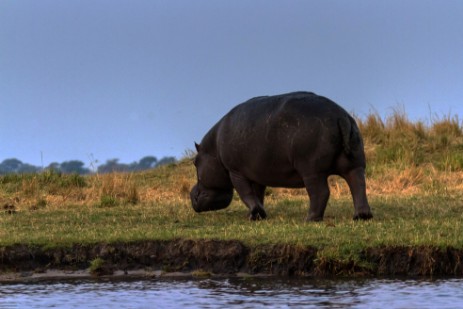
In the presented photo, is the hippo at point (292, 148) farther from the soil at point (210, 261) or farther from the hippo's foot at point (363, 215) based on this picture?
the soil at point (210, 261)

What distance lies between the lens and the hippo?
34.1 feet

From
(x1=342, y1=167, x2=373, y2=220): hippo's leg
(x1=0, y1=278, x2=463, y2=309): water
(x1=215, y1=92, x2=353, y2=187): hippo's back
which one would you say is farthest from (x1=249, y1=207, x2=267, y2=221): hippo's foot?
(x1=0, y1=278, x2=463, y2=309): water

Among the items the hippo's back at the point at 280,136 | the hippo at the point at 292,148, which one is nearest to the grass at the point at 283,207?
the hippo at the point at 292,148

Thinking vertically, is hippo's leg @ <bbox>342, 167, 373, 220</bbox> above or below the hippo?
below

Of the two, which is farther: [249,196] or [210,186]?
[210,186]

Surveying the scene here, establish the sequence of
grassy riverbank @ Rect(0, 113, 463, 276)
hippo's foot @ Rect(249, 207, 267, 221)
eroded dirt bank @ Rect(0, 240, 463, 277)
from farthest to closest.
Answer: hippo's foot @ Rect(249, 207, 267, 221), grassy riverbank @ Rect(0, 113, 463, 276), eroded dirt bank @ Rect(0, 240, 463, 277)

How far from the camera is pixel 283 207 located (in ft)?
42.7

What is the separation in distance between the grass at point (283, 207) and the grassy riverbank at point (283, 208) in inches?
0.5

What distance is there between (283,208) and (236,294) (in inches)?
197

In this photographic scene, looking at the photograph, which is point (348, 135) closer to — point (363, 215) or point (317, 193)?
point (317, 193)

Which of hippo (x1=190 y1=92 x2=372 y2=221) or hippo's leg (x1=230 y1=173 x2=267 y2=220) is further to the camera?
hippo's leg (x1=230 y1=173 x2=267 y2=220)

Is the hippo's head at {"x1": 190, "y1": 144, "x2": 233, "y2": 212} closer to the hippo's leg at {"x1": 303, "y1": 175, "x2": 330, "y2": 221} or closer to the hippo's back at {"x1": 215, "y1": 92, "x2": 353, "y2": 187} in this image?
the hippo's back at {"x1": 215, "y1": 92, "x2": 353, "y2": 187}

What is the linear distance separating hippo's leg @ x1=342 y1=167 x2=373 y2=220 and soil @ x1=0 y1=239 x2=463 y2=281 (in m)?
1.86

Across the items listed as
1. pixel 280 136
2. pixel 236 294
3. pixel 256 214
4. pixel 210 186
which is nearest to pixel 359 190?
pixel 280 136
